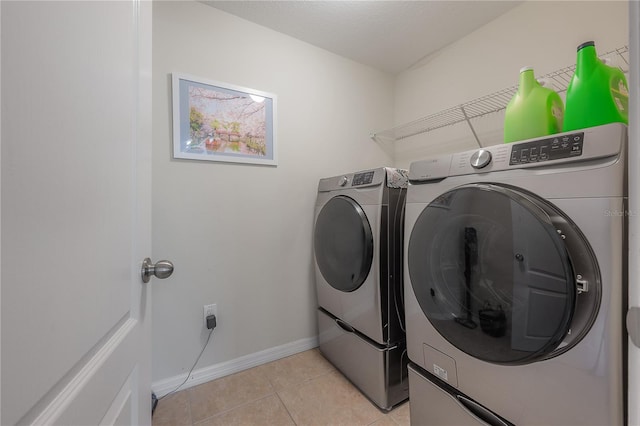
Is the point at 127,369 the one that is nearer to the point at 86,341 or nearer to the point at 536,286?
the point at 86,341

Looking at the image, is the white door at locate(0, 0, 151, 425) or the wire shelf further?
the wire shelf

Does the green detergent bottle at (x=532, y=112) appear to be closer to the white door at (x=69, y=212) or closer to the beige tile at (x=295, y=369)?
the white door at (x=69, y=212)

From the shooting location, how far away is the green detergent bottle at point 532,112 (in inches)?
35.0

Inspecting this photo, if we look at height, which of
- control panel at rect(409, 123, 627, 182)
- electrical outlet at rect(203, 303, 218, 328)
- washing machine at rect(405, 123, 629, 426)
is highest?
control panel at rect(409, 123, 627, 182)

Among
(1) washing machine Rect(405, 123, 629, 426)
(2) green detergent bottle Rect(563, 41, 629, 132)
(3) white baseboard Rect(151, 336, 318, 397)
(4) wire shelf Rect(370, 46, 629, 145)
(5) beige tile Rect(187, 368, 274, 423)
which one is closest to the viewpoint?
(1) washing machine Rect(405, 123, 629, 426)

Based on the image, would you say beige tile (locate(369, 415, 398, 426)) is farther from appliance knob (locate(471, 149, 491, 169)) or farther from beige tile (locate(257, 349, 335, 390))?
appliance knob (locate(471, 149, 491, 169))

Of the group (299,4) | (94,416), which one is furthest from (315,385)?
(299,4)

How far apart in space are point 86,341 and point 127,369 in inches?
9.2

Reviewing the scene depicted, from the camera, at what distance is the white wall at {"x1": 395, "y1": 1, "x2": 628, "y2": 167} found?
1.23 meters

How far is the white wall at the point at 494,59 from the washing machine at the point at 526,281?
107cm

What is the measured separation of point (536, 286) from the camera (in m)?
0.68

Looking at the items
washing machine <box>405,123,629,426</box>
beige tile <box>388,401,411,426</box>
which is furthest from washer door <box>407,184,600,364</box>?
beige tile <box>388,401,411,426</box>

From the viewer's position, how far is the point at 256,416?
125 centimetres

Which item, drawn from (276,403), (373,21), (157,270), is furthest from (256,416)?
(373,21)
